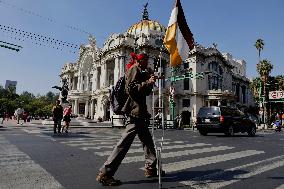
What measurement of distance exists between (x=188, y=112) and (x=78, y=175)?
52340 millimetres

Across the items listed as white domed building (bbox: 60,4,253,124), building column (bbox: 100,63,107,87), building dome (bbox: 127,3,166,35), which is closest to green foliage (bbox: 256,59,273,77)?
white domed building (bbox: 60,4,253,124)

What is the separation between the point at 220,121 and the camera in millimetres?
15953

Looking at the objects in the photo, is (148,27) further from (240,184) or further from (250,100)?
(240,184)

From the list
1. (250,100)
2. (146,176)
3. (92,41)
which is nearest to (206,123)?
(146,176)

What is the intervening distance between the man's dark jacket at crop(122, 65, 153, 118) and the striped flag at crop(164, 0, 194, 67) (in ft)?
3.52

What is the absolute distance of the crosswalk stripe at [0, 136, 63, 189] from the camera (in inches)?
145

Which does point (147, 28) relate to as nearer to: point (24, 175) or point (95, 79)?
point (95, 79)

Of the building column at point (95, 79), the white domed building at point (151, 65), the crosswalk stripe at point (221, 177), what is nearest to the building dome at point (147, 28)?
the white domed building at point (151, 65)

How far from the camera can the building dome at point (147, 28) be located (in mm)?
55278

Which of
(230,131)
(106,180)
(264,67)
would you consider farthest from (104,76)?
(106,180)

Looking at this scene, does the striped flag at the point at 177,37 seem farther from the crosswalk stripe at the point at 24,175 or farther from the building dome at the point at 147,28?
the building dome at the point at 147,28

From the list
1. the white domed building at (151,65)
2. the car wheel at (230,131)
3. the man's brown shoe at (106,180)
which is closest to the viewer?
the man's brown shoe at (106,180)

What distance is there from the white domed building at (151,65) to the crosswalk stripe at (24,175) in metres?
42.6

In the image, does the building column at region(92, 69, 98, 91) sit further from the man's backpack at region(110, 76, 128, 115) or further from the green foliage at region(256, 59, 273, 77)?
the man's backpack at region(110, 76, 128, 115)
